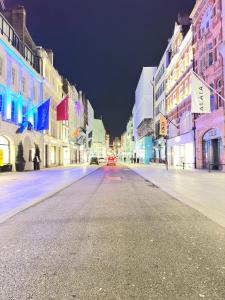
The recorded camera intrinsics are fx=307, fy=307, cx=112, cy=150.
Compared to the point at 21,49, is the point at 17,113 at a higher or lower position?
lower

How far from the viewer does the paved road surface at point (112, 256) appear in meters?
3.75

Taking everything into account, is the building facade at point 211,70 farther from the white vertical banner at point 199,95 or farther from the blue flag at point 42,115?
the blue flag at point 42,115

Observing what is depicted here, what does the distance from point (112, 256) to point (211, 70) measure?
27.0 m

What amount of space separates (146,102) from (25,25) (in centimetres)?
3906

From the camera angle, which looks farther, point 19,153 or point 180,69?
point 180,69

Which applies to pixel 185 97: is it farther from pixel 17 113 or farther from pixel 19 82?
pixel 17 113

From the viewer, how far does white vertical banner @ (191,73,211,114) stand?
69.2 feet

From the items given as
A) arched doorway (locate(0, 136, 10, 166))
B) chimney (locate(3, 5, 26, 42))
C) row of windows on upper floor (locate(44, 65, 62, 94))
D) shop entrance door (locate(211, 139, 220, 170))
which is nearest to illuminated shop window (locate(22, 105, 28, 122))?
arched doorway (locate(0, 136, 10, 166))

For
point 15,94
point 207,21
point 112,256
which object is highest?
point 207,21

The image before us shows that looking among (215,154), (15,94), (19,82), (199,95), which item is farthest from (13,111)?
(215,154)

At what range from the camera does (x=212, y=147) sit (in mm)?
29562

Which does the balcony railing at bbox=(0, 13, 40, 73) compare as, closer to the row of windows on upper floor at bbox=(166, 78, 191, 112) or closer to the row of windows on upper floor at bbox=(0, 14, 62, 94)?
the row of windows on upper floor at bbox=(0, 14, 62, 94)

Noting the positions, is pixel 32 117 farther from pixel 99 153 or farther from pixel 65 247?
pixel 99 153

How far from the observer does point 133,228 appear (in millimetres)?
7078
